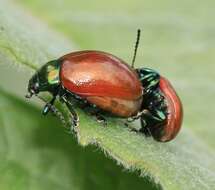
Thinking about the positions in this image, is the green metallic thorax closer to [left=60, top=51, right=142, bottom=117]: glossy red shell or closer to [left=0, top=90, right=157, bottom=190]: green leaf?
[left=60, top=51, right=142, bottom=117]: glossy red shell

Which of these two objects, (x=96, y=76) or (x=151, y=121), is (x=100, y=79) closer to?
(x=96, y=76)

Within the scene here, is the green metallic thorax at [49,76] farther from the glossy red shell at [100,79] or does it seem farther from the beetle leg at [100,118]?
the beetle leg at [100,118]

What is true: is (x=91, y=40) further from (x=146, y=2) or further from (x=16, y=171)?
(x=16, y=171)

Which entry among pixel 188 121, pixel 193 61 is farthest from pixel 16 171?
pixel 193 61

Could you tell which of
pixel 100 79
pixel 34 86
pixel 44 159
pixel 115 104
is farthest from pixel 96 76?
pixel 44 159

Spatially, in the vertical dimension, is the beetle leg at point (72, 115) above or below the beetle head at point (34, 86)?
above

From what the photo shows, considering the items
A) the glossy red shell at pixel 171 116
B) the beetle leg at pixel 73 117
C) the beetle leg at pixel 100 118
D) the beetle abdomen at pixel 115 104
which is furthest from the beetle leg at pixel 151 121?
the beetle leg at pixel 73 117
